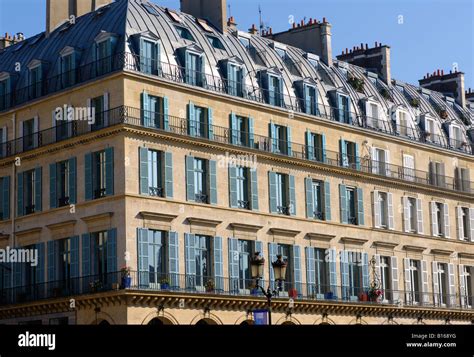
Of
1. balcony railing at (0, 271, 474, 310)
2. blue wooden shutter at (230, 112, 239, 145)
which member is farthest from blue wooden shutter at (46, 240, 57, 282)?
blue wooden shutter at (230, 112, 239, 145)

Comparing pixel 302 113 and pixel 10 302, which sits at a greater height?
pixel 302 113

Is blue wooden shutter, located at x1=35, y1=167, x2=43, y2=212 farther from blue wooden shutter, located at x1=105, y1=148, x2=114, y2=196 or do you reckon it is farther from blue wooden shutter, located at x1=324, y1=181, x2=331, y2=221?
blue wooden shutter, located at x1=324, y1=181, x2=331, y2=221

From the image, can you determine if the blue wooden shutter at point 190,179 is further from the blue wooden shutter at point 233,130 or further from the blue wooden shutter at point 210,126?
the blue wooden shutter at point 233,130

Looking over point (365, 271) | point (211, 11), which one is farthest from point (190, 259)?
point (211, 11)

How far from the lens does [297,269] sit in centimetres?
5119

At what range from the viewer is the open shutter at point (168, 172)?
46062 millimetres

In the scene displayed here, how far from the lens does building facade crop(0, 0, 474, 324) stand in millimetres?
45406

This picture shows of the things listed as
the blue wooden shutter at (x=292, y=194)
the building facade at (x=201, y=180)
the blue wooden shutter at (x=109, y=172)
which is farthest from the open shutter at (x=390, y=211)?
the blue wooden shutter at (x=109, y=172)

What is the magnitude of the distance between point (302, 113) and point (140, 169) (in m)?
11.3

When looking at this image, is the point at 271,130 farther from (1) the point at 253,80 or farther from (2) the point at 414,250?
(2) the point at 414,250

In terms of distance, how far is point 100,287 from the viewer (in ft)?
146

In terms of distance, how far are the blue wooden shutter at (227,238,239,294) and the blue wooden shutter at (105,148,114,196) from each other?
6220mm

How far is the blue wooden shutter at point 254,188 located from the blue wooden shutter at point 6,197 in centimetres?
1114

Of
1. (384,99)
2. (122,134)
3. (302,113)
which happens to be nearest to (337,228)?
(302,113)
